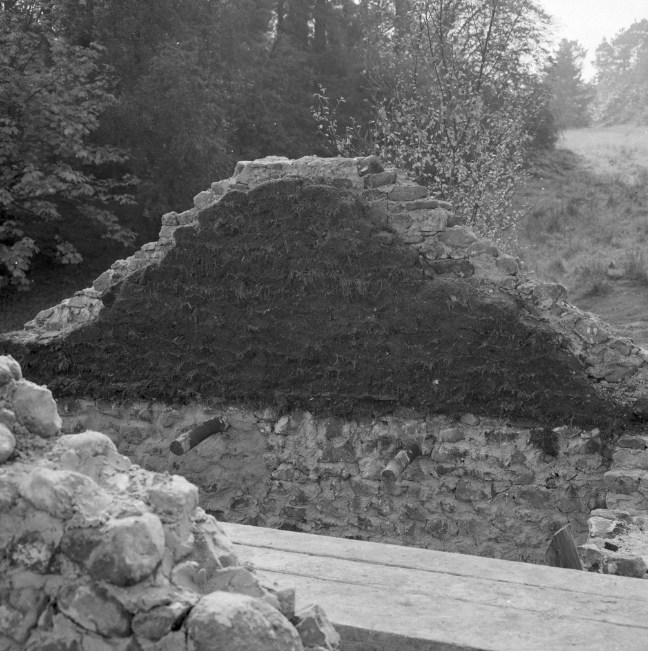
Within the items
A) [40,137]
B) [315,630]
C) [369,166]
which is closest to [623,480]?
[369,166]

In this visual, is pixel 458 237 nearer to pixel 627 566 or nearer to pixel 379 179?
pixel 379 179

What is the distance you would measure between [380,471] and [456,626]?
134 inches

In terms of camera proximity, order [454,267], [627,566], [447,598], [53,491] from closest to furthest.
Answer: [53,491]
[447,598]
[627,566]
[454,267]

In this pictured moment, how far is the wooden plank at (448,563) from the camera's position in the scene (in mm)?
3062

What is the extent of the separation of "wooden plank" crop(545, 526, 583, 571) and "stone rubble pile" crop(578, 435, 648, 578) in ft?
0.17

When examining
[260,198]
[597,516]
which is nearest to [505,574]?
[597,516]

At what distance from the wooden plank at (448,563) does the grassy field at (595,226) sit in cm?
821

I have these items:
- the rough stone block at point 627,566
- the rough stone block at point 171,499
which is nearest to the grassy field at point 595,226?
the rough stone block at point 627,566

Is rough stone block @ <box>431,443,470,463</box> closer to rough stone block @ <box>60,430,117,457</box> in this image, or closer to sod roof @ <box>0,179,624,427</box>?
sod roof @ <box>0,179,624,427</box>

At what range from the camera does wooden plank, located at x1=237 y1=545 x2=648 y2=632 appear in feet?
9.21

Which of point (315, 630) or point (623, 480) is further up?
point (315, 630)

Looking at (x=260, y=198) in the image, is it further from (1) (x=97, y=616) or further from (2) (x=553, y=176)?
(2) (x=553, y=176)

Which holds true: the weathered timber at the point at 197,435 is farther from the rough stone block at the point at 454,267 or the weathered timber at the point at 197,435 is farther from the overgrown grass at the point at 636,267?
the overgrown grass at the point at 636,267

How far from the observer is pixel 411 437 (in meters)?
6.05
